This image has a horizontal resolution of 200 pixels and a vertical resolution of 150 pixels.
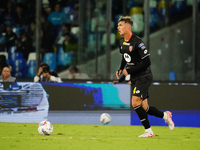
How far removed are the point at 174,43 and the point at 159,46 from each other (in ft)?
1.66

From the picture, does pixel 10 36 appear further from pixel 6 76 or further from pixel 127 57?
pixel 127 57

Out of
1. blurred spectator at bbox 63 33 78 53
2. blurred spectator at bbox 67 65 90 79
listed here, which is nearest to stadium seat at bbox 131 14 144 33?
blurred spectator at bbox 63 33 78 53

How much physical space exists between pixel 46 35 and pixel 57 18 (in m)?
0.62

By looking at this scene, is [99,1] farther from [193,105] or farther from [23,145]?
[23,145]

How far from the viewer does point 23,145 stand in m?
7.81

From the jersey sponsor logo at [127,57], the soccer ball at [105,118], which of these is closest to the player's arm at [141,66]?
the jersey sponsor logo at [127,57]

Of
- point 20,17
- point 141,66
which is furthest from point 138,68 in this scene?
point 20,17

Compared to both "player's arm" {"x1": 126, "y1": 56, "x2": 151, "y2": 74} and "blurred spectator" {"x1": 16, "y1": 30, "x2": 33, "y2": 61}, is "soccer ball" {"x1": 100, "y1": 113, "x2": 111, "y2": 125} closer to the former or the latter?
"player's arm" {"x1": 126, "y1": 56, "x2": 151, "y2": 74}

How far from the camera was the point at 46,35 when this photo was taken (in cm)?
1609

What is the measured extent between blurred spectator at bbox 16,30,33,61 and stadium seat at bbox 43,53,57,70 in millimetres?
521

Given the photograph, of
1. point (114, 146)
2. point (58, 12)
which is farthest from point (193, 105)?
point (58, 12)

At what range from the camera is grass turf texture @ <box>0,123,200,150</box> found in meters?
7.82

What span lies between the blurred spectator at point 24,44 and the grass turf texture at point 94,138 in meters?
4.85

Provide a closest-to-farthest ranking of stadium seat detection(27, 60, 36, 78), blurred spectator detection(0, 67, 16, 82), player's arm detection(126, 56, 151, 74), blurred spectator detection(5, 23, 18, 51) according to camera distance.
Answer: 1. player's arm detection(126, 56, 151, 74)
2. blurred spectator detection(0, 67, 16, 82)
3. stadium seat detection(27, 60, 36, 78)
4. blurred spectator detection(5, 23, 18, 51)
